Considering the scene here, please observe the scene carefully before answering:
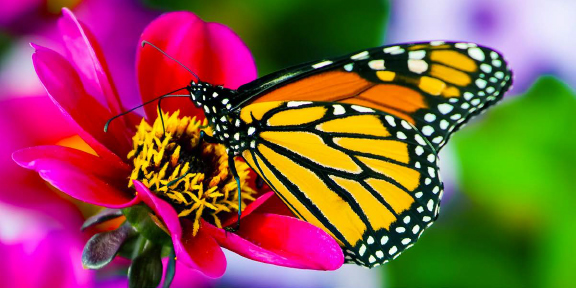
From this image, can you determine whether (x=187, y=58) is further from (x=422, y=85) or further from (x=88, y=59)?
(x=422, y=85)

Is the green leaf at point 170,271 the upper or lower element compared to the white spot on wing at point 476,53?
lower

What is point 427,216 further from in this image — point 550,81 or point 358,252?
point 550,81

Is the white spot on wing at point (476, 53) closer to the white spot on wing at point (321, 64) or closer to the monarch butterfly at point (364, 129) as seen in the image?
the monarch butterfly at point (364, 129)

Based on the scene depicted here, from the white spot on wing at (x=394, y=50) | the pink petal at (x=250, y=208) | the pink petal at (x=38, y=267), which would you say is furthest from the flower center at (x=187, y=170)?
the white spot on wing at (x=394, y=50)

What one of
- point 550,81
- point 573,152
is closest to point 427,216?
point 573,152

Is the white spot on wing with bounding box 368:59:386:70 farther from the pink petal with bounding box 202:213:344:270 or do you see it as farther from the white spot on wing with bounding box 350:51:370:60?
the pink petal with bounding box 202:213:344:270

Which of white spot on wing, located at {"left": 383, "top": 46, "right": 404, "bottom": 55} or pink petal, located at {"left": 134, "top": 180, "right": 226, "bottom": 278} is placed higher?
white spot on wing, located at {"left": 383, "top": 46, "right": 404, "bottom": 55}

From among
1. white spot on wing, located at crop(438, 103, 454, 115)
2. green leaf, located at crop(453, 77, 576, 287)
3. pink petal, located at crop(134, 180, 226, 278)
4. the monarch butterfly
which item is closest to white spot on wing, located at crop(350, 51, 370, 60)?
the monarch butterfly
